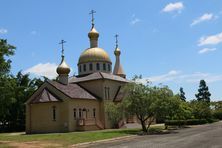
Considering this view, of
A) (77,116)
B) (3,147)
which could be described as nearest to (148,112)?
(77,116)

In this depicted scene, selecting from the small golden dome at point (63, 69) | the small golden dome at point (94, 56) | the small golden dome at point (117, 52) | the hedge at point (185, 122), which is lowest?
the hedge at point (185, 122)

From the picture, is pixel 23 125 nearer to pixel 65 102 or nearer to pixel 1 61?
pixel 65 102

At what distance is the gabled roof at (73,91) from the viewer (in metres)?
48.1

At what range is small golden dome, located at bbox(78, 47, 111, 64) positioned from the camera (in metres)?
59.2

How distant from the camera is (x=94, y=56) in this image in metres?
59.2

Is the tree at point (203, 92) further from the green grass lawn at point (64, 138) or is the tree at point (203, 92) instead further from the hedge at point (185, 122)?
the green grass lawn at point (64, 138)

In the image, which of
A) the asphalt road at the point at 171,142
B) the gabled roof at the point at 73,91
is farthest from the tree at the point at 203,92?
the asphalt road at the point at 171,142

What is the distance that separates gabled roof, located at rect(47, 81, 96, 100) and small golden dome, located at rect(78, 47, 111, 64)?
21.5ft

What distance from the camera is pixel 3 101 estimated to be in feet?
102

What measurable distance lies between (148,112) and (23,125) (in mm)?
25140

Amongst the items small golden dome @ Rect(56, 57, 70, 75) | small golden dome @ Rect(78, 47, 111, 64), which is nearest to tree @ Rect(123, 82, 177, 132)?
small golden dome @ Rect(56, 57, 70, 75)

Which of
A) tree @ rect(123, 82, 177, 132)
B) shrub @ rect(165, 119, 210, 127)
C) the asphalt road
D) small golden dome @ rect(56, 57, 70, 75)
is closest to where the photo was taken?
the asphalt road

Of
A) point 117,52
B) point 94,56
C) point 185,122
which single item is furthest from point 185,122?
point 94,56

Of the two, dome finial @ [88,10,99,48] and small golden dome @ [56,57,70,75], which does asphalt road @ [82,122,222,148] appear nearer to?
small golden dome @ [56,57,70,75]
